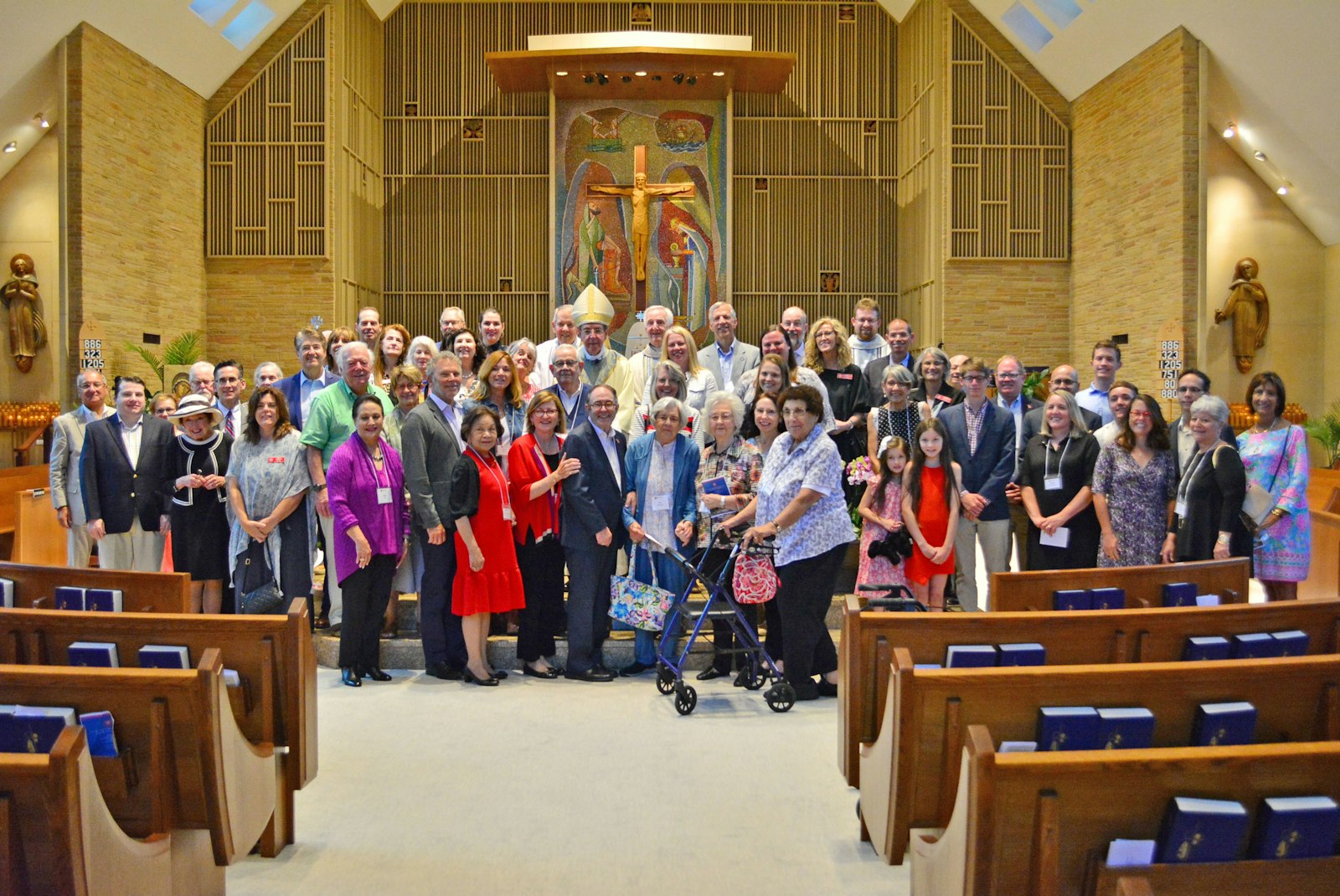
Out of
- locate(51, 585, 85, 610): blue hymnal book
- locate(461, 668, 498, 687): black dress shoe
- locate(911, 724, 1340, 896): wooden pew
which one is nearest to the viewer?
locate(911, 724, 1340, 896): wooden pew

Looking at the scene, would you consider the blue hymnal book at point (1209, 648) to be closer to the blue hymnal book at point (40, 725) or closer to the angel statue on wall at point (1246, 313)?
the blue hymnal book at point (40, 725)

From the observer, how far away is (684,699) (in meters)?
4.53

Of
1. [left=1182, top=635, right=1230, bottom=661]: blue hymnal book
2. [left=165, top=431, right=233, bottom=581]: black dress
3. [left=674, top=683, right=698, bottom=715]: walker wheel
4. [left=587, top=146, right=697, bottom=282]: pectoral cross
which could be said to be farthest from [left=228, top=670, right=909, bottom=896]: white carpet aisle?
[left=587, top=146, right=697, bottom=282]: pectoral cross

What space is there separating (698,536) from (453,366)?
1415mm

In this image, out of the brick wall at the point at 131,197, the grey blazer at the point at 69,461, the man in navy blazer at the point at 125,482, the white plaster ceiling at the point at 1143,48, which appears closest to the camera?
the man in navy blazer at the point at 125,482

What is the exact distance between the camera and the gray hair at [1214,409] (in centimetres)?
492

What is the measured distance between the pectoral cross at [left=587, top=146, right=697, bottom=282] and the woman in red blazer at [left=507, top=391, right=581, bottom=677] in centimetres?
776

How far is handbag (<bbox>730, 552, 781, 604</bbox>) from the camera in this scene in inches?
186

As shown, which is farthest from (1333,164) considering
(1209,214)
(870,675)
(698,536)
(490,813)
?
(490,813)

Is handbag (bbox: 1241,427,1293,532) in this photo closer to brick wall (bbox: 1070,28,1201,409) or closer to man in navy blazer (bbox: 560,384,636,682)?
man in navy blazer (bbox: 560,384,636,682)

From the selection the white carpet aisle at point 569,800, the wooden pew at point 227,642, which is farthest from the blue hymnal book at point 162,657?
the white carpet aisle at point 569,800

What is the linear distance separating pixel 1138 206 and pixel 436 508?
892cm

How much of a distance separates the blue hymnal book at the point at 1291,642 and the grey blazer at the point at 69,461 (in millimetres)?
5327

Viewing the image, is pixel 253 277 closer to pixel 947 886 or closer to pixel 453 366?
pixel 453 366
